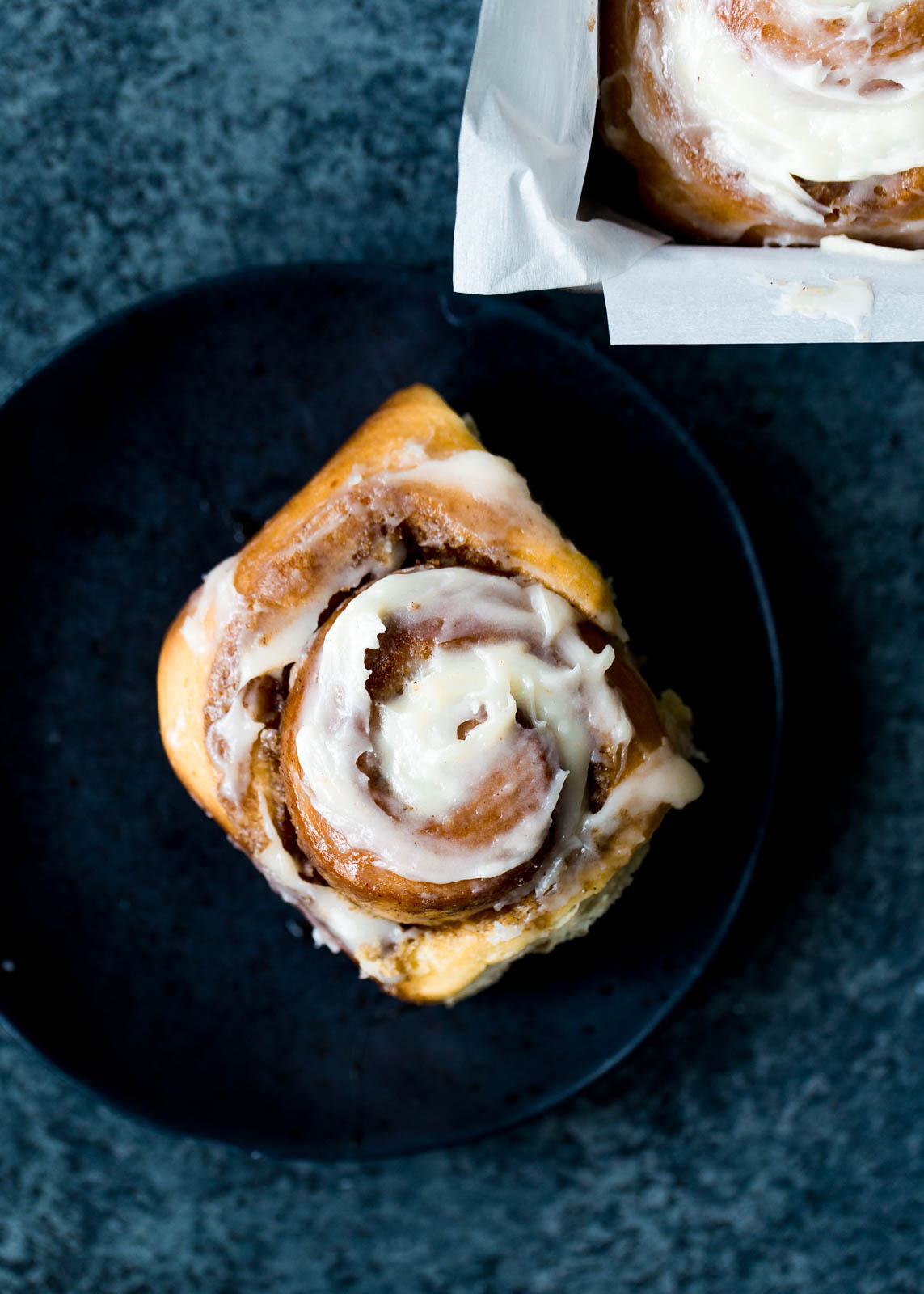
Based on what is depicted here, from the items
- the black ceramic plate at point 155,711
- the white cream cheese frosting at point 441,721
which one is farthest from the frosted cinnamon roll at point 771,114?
the white cream cheese frosting at point 441,721

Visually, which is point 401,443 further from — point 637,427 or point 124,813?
point 124,813

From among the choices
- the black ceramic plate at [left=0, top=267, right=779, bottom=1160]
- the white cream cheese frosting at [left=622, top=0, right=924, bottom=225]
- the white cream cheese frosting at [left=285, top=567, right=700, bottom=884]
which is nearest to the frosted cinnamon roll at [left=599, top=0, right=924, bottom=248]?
the white cream cheese frosting at [left=622, top=0, right=924, bottom=225]

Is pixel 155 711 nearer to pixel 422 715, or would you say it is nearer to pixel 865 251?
pixel 422 715

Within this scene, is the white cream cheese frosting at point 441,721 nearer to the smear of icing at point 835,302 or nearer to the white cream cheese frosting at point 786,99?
the smear of icing at point 835,302

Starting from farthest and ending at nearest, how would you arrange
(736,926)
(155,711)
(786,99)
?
(736,926) < (155,711) < (786,99)

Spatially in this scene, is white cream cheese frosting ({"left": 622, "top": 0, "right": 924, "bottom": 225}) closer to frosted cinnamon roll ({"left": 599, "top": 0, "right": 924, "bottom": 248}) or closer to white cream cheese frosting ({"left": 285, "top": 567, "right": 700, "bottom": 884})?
frosted cinnamon roll ({"left": 599, "top": 0, "right": 924, "bottom": 248})

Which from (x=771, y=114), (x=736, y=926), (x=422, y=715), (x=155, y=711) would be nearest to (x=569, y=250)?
(x=771, y=114)
